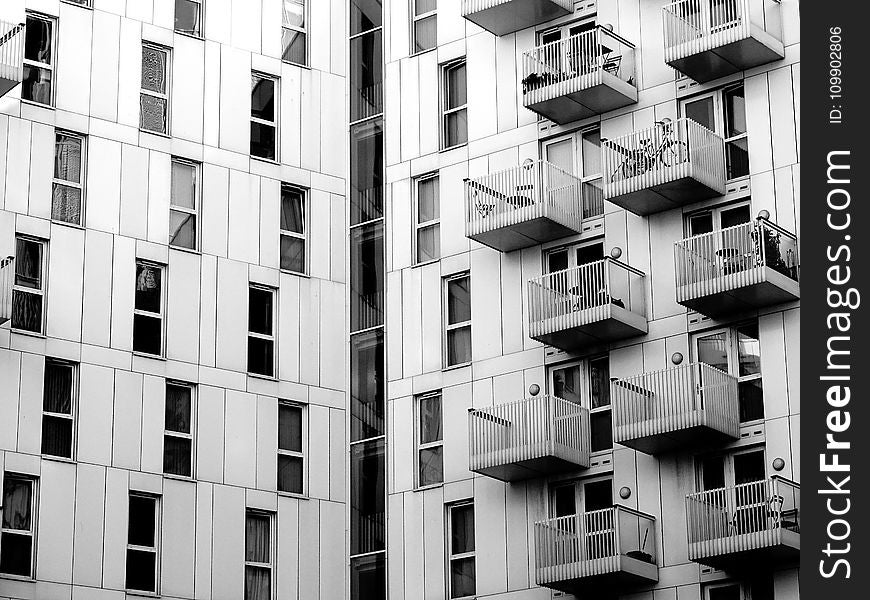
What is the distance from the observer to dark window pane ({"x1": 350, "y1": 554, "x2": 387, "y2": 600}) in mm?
46156

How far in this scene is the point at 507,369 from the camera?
145ft

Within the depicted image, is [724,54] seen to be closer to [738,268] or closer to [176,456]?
[738,268]

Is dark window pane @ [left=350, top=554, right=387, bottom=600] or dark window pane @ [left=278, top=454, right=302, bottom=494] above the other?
dark window pane @ [left=278, top=454, right=302, bottom=494]

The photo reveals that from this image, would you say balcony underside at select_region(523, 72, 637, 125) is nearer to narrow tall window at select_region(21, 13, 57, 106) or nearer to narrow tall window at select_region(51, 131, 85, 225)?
narrow tall window at select_region(51, 131, 85, 225)

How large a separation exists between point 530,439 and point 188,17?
603 inches

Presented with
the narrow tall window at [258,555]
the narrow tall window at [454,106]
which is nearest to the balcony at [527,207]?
the narrow tall window at [454,106]

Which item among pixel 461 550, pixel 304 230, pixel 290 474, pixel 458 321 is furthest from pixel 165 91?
pixel 461 550

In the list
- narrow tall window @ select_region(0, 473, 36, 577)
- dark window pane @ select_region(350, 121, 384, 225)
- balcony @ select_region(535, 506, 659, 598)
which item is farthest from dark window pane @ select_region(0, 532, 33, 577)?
dark window pane @ select_region(350, 121, 384, 225)

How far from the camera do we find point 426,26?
48.7m

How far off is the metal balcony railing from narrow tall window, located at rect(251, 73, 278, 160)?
13772mm
